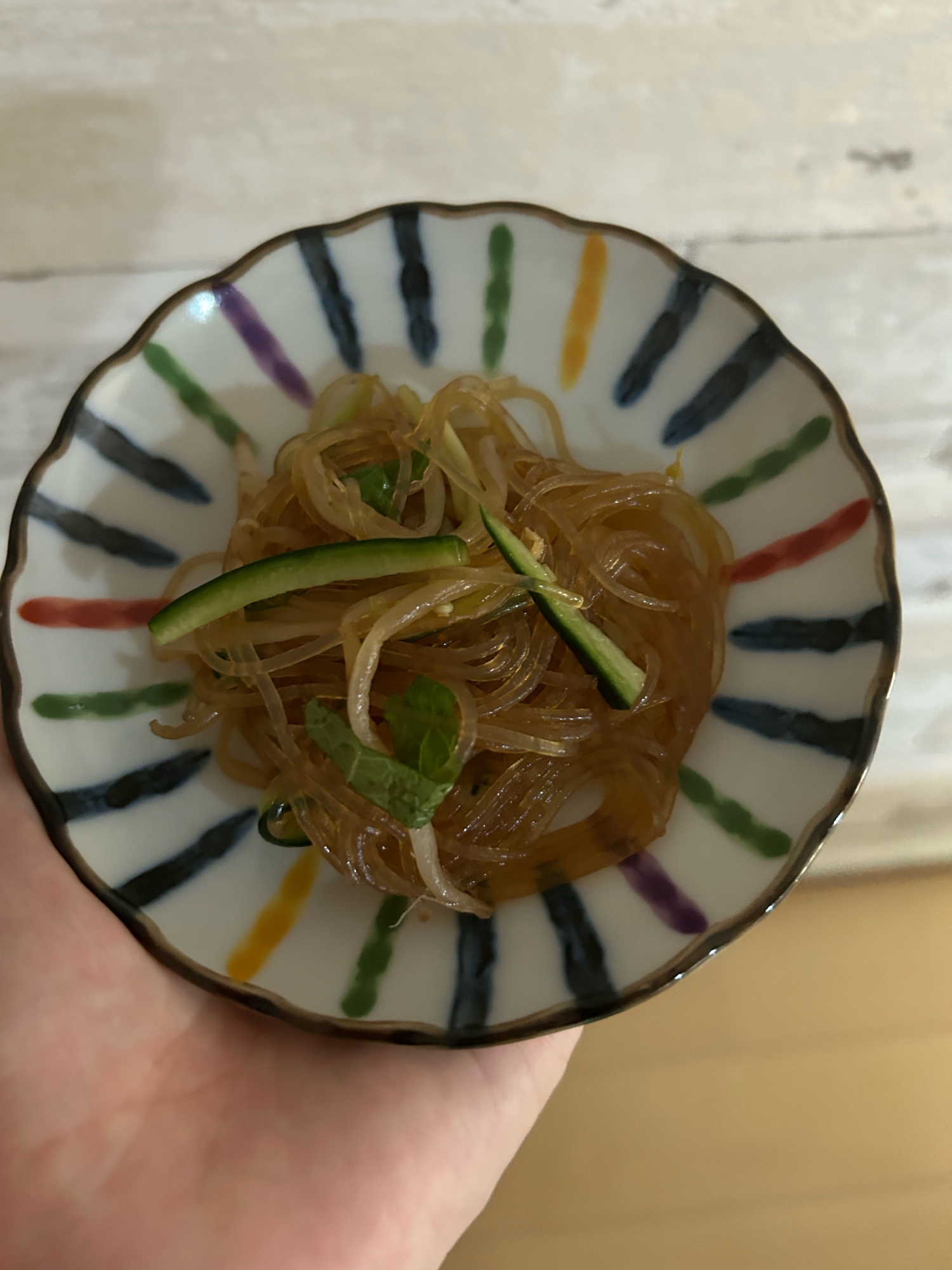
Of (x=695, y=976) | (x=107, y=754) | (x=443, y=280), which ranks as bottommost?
(x=695, y=976)

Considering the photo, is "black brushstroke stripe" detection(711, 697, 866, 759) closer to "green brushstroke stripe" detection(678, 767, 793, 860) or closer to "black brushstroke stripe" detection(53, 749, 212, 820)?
"green brushstroke stripe" detection(678, 767, 793, 860)

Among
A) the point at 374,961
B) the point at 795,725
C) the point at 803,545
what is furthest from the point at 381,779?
the point at 803,545

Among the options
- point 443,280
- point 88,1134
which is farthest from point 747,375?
point 88,1134

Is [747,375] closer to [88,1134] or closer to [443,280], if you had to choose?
[443,280]

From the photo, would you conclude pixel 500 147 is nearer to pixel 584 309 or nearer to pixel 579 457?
pixel 584 309

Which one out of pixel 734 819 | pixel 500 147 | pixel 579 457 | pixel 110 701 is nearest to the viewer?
pixel 734 819

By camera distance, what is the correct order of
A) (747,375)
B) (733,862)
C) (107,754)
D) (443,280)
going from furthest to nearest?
1. (443,280)
2. (747,375)
3. (107,754)
4. (733,862)
